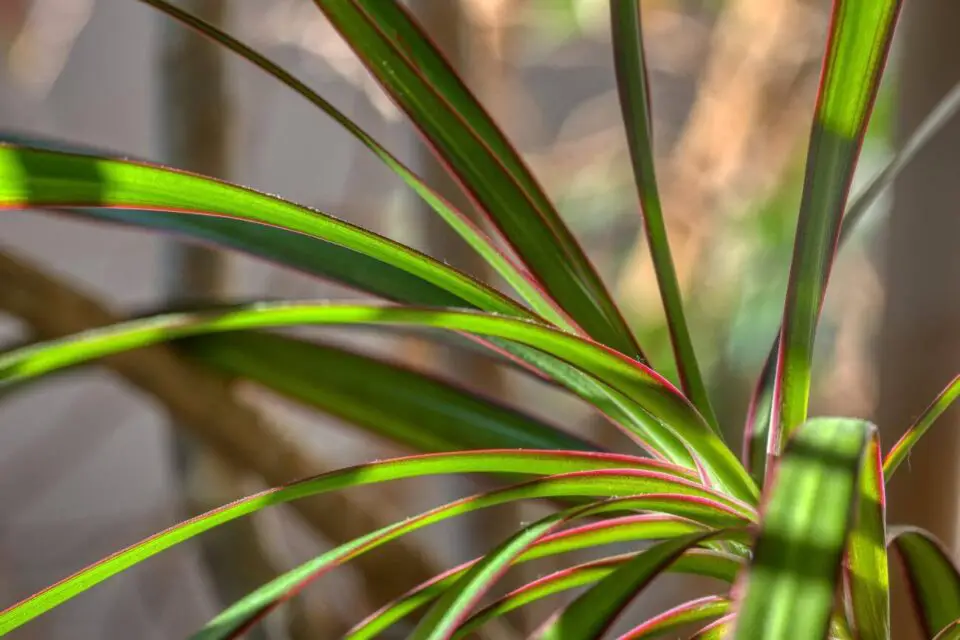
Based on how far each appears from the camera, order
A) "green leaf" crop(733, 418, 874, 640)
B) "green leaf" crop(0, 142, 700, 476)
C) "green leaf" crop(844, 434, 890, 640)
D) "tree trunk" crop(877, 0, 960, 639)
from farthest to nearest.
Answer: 1. "tree trunk" crop(877, 0, 960, 639)
2. "green leaf" crop(0, 142, 700, 476)
3. "green leaf" crop(844, 434, 890, 640)
4. "green leaf" crop(733, 418, 874, 640)

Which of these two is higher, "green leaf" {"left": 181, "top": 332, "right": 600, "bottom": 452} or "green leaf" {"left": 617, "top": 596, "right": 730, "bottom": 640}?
"green leaf" {"left": 181, "top": 332, "right": 600, "bottom": 452}

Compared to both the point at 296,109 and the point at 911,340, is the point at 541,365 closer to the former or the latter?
the point at 911,340

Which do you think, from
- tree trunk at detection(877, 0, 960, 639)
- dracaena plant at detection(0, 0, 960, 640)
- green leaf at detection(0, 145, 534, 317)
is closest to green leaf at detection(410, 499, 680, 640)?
dracaena plant at detection(0, 0, 960, 640)

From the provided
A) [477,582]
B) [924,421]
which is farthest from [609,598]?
[924,421]

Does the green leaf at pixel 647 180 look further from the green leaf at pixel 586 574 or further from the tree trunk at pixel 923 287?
the tree trunk at pixel 923 287

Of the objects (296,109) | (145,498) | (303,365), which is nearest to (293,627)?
(303,365)

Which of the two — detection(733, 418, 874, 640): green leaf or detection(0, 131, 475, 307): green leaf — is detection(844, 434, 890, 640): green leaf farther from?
detection(0, 131, 475, 307): green leaf

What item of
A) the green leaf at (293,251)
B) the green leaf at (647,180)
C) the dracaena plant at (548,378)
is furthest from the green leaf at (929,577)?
the green leaf at (293,251)
